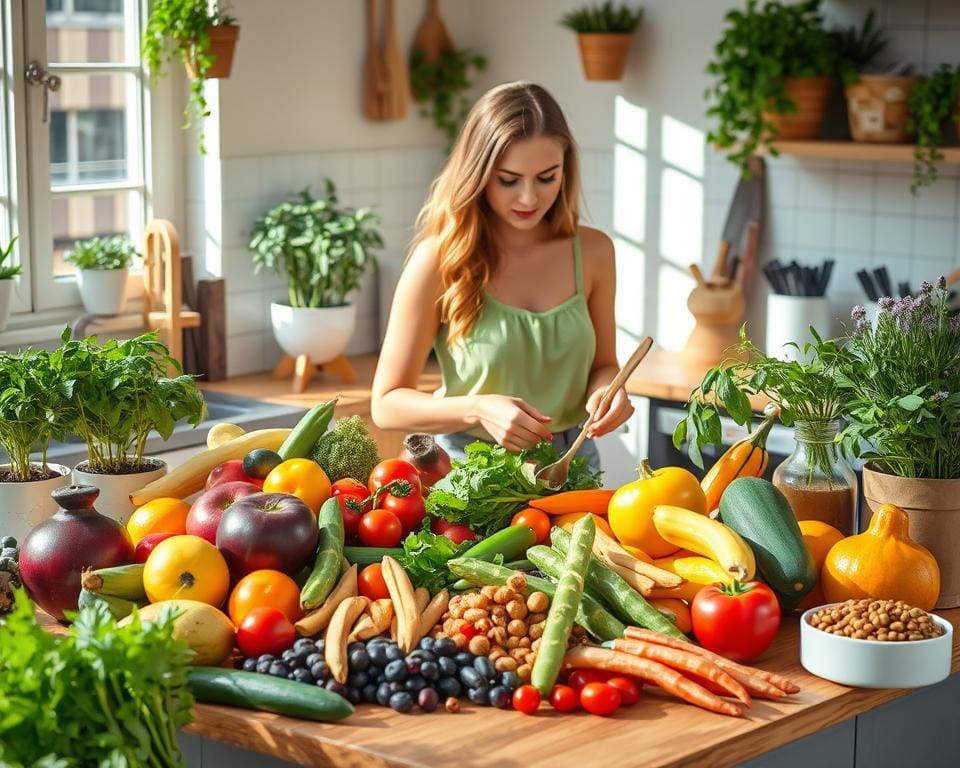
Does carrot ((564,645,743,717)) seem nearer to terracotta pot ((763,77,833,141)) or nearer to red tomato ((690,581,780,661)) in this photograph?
red tomato ((690,581,780,661))

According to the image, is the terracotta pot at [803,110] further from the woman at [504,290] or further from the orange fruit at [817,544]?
the orange fruit at [817,544]

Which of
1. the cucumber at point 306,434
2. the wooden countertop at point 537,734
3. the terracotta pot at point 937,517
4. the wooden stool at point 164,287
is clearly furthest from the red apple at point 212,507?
the wooden stool at point 164,287

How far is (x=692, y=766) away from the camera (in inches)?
62.6

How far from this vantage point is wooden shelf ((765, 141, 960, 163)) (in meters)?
4.11

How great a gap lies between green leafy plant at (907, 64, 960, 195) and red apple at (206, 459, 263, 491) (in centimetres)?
247

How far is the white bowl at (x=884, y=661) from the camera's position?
5.83 feet

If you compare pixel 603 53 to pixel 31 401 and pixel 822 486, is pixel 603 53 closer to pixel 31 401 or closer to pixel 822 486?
pixel 822 486

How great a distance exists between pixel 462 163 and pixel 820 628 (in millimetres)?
1239

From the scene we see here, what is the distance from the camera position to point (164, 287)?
14.3ft

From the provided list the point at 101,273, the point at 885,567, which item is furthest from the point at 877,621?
the point at 101,273

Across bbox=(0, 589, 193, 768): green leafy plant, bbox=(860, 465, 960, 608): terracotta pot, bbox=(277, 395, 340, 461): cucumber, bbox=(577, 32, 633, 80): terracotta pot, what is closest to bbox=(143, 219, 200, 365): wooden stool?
bbox=(577, 32, 633, 80): terracotta pot

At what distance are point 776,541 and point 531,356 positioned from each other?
3.34 ft

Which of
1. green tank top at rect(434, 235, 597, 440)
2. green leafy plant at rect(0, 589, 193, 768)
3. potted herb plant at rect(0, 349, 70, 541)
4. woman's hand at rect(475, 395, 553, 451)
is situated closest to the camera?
green leafy plant at rect(0, 589, 193, 768)

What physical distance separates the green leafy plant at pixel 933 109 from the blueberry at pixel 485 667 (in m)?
2.75
